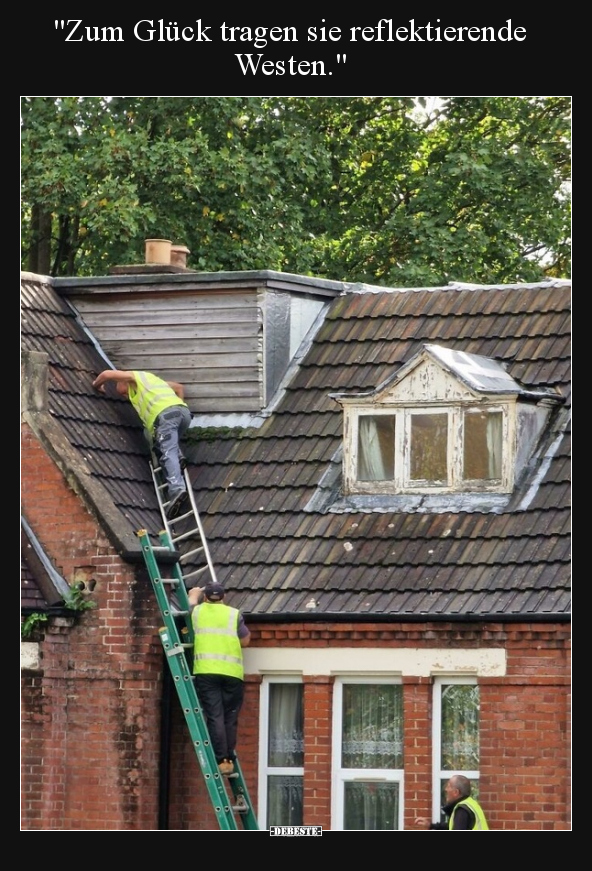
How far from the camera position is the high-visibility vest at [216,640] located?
67.1 ft

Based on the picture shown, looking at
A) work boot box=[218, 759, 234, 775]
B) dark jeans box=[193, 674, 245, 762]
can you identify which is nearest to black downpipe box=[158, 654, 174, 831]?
dark jeans box=[193, 674, 245, 762]

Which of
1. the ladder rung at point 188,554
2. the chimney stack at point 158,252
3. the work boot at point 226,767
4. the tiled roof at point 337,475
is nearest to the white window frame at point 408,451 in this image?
the tiled roof at point 337,475

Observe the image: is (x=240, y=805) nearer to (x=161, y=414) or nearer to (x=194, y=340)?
(x=161, y=414)

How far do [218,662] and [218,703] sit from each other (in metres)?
0.43

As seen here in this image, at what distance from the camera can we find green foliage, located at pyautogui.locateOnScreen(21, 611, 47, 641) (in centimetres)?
2084

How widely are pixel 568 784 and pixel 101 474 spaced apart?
228 inches

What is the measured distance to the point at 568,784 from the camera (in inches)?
775

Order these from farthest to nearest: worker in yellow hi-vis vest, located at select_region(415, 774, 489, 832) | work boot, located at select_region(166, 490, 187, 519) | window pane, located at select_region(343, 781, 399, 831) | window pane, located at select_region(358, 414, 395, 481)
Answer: work boot, located at select_region(166, 490, 187, 519) < window pane, located at select_region(358, 414, 395, 481) < window pane, located at select_region(343, 781, 399, 831) < worker in yellow hi-vis vest, located at select_region(415, 774, 489, 832)

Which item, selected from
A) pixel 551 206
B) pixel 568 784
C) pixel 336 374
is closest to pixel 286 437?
pixel 336 374

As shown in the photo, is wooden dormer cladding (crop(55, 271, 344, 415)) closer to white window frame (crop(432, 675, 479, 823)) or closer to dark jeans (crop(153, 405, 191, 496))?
dark jeans (crop(153, 405, 191, 496))

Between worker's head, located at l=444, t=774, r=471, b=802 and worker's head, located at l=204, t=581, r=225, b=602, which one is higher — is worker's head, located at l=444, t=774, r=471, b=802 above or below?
below

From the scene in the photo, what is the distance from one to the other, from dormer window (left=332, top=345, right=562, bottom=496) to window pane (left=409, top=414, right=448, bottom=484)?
0.01 metres

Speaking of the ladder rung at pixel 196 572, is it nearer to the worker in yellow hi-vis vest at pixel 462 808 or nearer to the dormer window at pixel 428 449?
the dormer window at pixel 428 449

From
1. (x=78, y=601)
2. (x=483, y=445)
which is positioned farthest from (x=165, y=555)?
(x=483, y=445)
